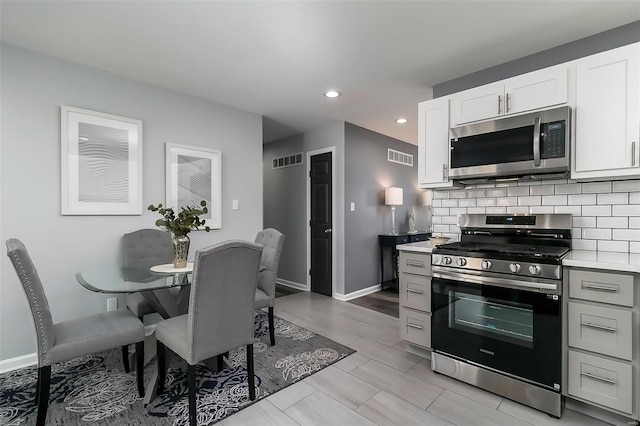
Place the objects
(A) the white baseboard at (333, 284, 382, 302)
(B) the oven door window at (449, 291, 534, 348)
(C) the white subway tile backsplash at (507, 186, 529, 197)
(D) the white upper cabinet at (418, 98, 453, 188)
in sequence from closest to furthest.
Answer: (B) the oven door window at (449, 291, 534, 348) → (C) the white subway tile backsplash at (507, 186, 529, 197) → (D) the white upper cabinet at (418, 98, 453, 188) → (A) the white baseboard at (333, 284, 382, 302)

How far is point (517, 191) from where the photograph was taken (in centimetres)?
257

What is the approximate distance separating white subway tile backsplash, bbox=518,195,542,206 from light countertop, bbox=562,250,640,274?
1.81ft

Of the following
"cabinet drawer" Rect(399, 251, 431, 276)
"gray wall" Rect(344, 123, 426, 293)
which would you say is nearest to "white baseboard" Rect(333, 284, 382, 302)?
"gray wall" Rect(344, 123, 426, 293)

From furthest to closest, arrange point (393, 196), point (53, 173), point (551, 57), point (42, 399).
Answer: point (393, 196)
point (53, 173)
point (551, 57)
point (42, 399)

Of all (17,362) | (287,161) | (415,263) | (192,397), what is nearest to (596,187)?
(415,263)

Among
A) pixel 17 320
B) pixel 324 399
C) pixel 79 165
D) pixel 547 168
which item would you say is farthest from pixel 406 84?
pixel 17 320

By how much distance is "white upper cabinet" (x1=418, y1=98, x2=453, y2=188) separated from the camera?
269cm

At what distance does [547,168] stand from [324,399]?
2.22 m

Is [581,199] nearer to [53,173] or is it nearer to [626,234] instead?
[626,234]

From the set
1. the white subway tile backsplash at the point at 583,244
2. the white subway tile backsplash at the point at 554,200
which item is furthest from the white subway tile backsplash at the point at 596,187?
the white subway tile backsplash at the point at 583,244

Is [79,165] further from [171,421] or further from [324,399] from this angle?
[324,399]

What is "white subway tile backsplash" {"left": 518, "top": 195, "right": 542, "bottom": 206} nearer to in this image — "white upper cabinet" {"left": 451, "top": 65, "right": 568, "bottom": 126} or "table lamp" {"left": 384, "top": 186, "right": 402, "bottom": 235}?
"white upper cabinet" {"left": 451, "top": 65, "right": 568, "bottom": 126}

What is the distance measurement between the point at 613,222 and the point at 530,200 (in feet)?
1.73

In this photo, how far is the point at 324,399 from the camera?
198cm
